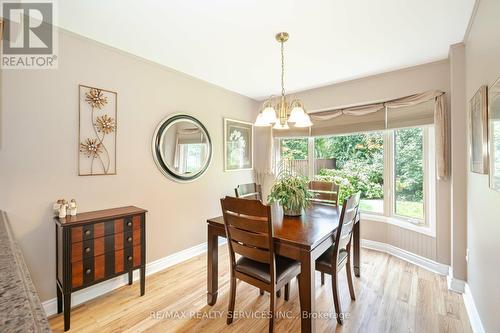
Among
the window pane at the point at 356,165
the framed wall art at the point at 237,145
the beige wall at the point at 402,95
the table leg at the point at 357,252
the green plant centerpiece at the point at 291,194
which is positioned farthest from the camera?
the framed wall art at the point at 237,145

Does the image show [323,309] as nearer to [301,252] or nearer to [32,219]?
[301,252]

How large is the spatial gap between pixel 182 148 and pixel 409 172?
3080 mm

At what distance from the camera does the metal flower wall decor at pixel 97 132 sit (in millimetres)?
2189

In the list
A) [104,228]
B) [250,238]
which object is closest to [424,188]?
[250,238]

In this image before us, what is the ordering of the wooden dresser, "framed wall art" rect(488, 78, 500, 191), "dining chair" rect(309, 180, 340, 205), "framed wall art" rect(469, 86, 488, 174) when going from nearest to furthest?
"framed wall art" rect(488, 78, 500, 191), "framed wall art" rect(469, 86, 488, 174), the wooden dresser, "dining chair" rect(309, 180, 340, 205)

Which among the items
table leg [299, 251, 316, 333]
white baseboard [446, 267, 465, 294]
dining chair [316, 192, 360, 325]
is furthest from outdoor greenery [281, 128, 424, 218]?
table leg [299, 251, 316, 333]

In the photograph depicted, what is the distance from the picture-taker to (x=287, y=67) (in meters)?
2.86

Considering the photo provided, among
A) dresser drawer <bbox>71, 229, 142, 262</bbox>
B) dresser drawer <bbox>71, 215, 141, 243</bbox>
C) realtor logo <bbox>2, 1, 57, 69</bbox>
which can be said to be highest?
realtor logo <bbox>2, 1, 57, 69</bbox>

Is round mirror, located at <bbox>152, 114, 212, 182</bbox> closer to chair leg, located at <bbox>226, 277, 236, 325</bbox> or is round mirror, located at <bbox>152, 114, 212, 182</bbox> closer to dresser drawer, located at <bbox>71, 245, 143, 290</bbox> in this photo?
dresser drawer, located at <bbox>71, 245, 143, 290</bbox>

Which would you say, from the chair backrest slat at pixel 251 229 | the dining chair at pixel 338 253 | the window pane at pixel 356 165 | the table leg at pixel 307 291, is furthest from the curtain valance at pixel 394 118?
the chair backrest slat at pixel 251 229

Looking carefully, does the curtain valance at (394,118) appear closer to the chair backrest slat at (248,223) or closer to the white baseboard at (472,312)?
the white baseboard at (472,312)

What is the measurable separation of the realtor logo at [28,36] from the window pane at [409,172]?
400 cm

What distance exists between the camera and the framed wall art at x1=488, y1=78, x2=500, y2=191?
50.3 inches

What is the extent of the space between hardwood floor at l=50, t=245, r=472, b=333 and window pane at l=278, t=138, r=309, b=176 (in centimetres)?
191
